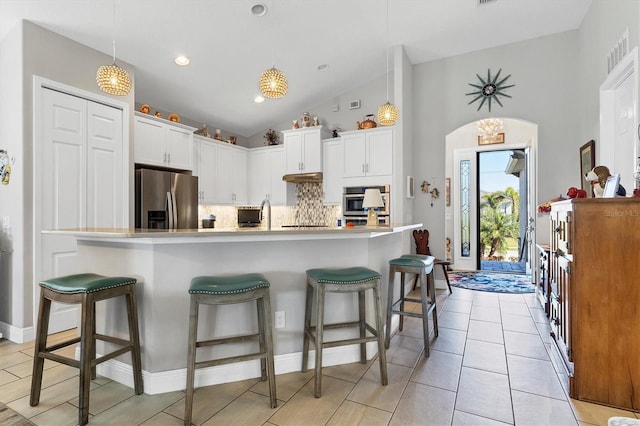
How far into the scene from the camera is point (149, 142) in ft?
14.5

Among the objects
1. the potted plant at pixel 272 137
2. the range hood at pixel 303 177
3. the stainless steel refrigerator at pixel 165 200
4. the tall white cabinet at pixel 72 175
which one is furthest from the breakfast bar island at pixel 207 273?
the potted plant at pixel 272 137

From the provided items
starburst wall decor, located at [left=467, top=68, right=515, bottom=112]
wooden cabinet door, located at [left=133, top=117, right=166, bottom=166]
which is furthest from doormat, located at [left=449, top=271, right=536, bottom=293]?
wooden cabinet door, located at [left=133, top=117, right=166, bottom=166]

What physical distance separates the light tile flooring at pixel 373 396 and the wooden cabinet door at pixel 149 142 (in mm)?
2375

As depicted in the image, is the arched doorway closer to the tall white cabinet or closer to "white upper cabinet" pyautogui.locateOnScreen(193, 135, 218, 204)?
"white upper cabinet" pyautogui.locateOnScreen(193, 135, 218, 204)

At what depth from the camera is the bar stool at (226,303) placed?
1.92m

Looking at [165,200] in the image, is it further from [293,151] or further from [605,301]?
[605,301]

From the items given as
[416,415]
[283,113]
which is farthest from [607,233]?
[283,113]

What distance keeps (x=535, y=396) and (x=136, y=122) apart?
15.8 feet

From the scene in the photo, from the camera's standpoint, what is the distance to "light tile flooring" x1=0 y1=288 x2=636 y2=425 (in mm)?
1944

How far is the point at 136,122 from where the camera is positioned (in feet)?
14.0

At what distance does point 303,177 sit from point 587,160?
3.85 metres

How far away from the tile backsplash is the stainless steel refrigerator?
107cm

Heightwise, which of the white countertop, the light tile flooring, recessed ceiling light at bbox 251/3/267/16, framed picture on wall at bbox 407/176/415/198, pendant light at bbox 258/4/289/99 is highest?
recessed ceiling light at bbox 251/3/267/16

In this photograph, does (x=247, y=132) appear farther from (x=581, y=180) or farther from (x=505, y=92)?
(x=581, y=180)
